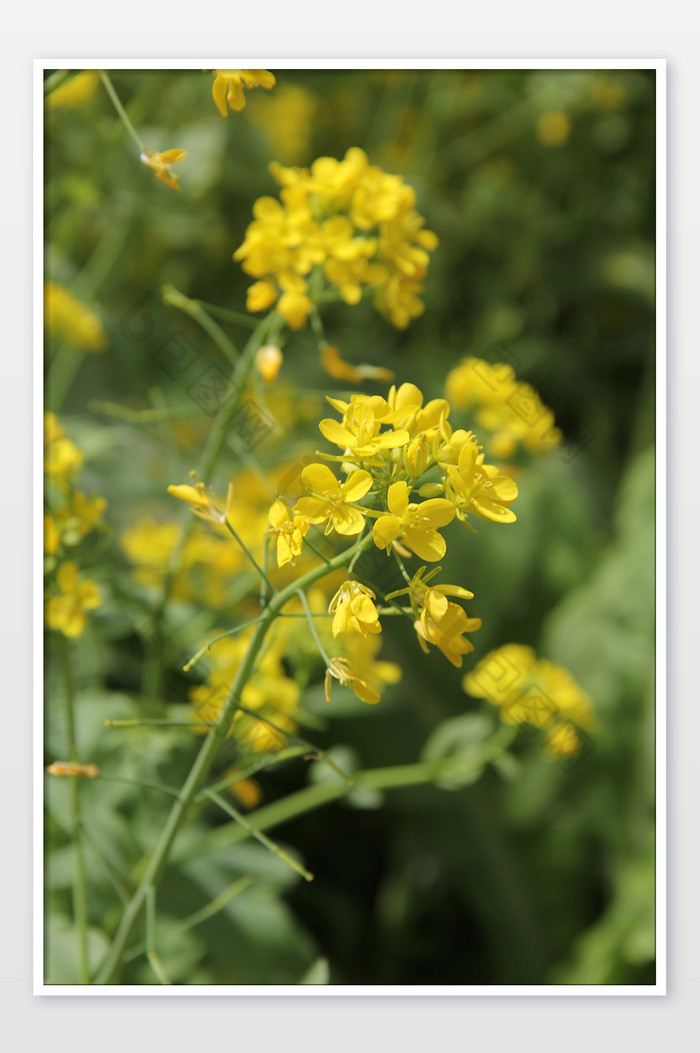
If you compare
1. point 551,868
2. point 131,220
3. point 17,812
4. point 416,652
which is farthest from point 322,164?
point 551,868

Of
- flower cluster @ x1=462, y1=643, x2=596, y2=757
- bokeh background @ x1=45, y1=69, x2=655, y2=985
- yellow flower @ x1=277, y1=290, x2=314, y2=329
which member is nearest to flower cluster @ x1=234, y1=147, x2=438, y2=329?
yellow flower @ x1=277, y1=290, x2=314, y2=329

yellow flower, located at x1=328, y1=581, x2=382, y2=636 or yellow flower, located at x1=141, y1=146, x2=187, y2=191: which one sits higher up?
yellow flower, located at x1=141, y1=146, x2=187, y2=191

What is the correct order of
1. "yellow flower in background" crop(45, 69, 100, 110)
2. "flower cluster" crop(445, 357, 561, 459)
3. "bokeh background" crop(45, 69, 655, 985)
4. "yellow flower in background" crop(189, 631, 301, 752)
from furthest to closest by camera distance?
"yellow flower in background" crop(45, 69, 100, 110)
"bokeh background" crop(45, 69, 655, 985)
"flower cluster" crop(445, 357, 561, 459)
"yellow flower in background" crop(189, 631, 301, 752)

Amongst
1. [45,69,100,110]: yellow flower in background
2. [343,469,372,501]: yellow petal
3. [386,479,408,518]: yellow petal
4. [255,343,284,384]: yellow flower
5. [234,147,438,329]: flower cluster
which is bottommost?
[386,479,408,518]: yellow petal

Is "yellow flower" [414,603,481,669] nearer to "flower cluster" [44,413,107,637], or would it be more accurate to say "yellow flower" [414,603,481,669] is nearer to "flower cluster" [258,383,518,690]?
"flower cluster" [258,383,518,690]

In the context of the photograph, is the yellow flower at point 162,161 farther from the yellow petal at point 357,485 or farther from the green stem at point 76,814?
the green stem at point 76,814

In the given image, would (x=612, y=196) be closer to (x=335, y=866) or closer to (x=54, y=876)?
(x=335, y=866)

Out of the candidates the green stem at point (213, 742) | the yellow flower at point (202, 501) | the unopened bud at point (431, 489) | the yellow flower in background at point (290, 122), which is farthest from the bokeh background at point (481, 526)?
the unopened bud at point (431, 489)
